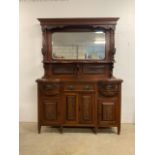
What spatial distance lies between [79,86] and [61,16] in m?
1.51

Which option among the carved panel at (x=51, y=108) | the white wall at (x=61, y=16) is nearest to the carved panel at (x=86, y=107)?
the carved panel at (x=51, y=108)

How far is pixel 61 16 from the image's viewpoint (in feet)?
14.8

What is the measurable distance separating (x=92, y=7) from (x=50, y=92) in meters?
1.87

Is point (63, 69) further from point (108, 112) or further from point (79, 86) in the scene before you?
point (108, 112)

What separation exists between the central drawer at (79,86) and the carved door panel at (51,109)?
0.89ft

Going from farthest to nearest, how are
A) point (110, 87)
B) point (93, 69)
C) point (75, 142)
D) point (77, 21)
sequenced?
A: point (93, 69), point (77, 21), point (110, 87), point (75, 142)

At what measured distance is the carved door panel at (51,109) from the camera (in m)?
3.95

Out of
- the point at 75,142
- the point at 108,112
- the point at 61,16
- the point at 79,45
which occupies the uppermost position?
the point at 61,16

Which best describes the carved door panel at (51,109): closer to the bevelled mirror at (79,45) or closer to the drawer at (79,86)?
the drawer at (79,86)

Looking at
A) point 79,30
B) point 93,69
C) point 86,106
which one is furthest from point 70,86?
point 79,30

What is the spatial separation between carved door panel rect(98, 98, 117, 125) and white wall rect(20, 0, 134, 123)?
2.41ft

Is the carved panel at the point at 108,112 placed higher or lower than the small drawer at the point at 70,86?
lower

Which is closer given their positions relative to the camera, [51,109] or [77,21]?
Answer: [51,109]

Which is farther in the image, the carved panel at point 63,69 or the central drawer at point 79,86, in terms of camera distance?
the carved panel at point 63,69
